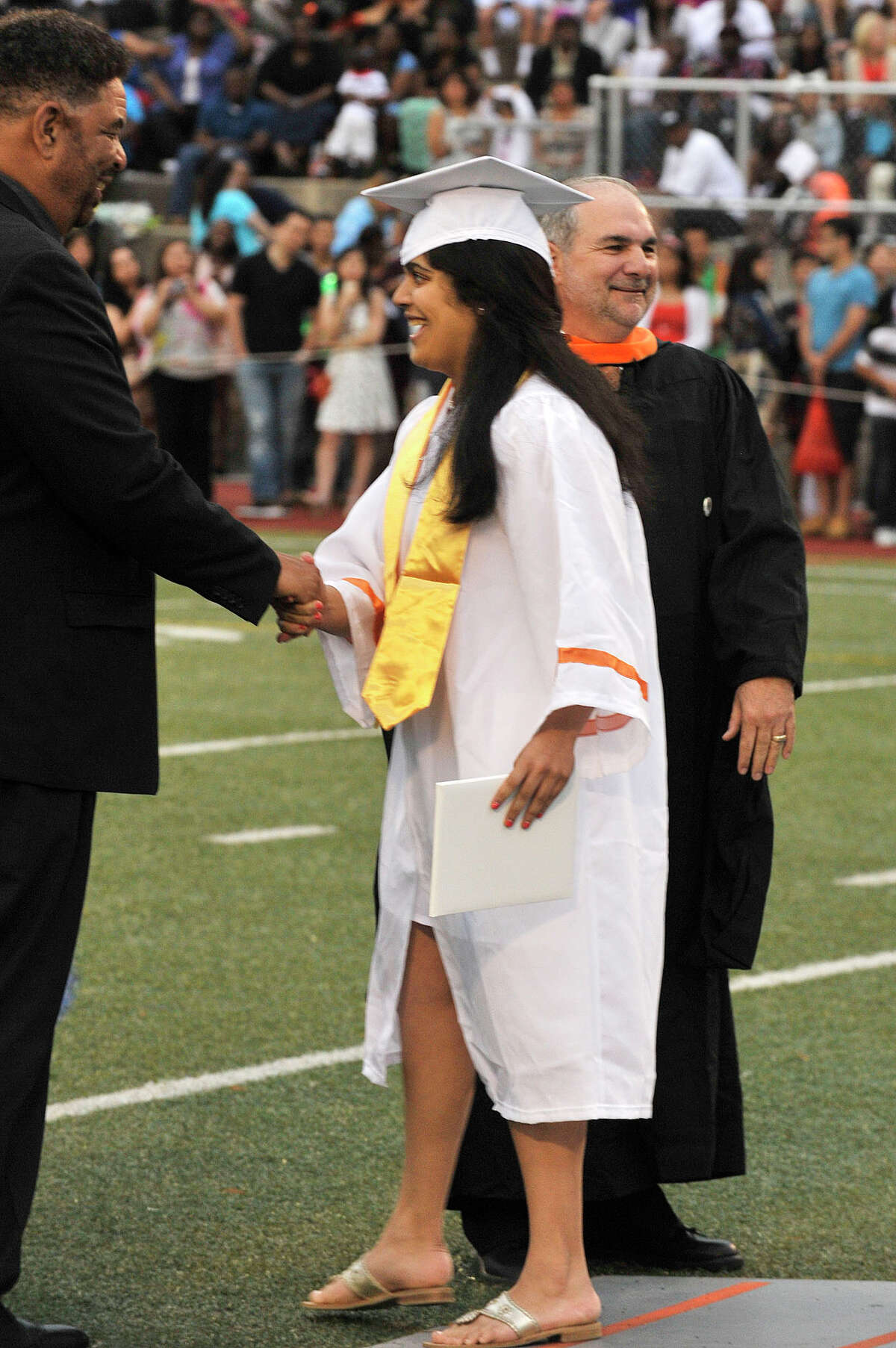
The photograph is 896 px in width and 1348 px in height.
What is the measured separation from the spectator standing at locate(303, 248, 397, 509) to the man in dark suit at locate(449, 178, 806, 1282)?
12773 mm

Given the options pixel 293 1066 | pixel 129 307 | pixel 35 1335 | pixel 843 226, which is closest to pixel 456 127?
pixel 129 307

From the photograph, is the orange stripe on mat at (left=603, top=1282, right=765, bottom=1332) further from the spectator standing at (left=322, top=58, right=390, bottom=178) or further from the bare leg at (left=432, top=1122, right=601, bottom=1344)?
the spectator standing at (left=322, top=58, right=390, bottom=178)

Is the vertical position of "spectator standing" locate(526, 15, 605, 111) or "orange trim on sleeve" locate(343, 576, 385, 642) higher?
"spectator standing" locate(526, 15, 605, 111)

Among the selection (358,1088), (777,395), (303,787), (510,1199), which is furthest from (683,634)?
(777,395)

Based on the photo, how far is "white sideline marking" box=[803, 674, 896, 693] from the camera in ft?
34.2

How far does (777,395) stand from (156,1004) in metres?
12.1

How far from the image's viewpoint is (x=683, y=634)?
3.87 meters

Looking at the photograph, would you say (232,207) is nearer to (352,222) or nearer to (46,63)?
A: (352,222)

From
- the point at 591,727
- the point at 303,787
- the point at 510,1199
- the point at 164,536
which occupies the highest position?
the point at 164,536

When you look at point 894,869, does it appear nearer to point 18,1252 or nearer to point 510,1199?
point 510,1199

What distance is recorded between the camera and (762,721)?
3.69 metres

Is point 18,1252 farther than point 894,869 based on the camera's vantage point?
No

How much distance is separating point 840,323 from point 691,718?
1284cm

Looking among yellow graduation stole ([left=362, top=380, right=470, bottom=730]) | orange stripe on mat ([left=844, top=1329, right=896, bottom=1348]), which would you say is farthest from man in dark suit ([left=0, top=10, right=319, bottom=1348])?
orange stripe on mat ([left=844, top=1329, right=896, bottom=1348])
